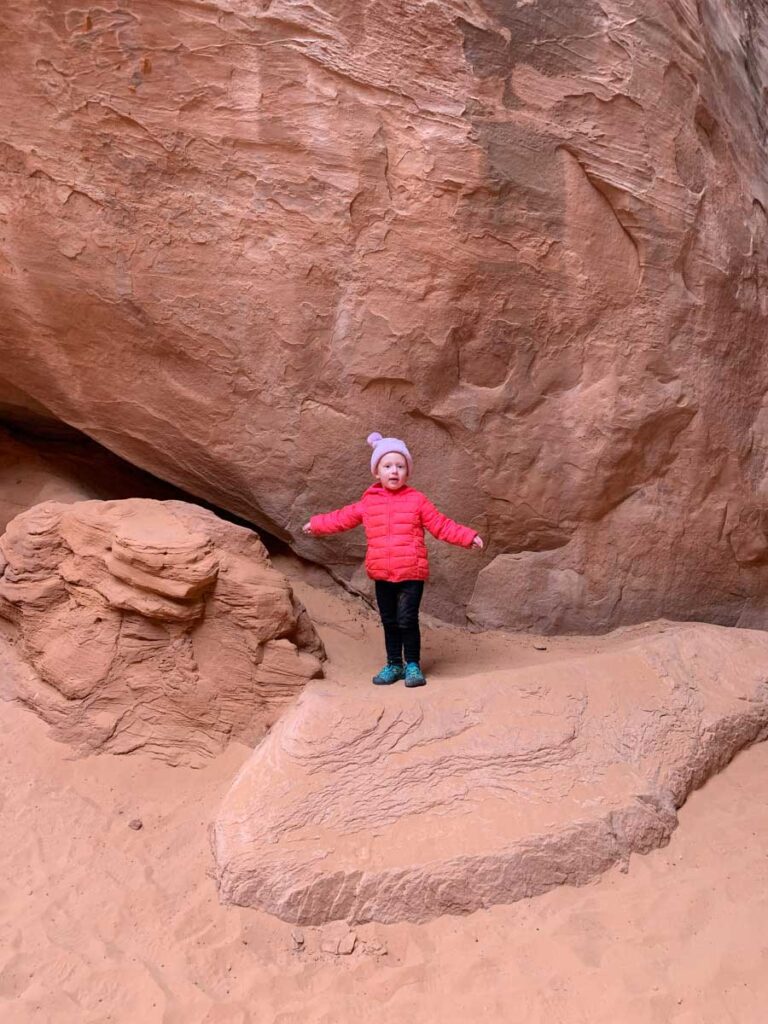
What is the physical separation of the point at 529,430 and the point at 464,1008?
7.62 ft

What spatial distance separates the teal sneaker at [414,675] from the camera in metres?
3.47

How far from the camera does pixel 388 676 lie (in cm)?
355

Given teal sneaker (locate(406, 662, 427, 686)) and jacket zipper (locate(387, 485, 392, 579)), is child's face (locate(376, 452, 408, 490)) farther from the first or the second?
teal sneaker (locate(406, 662, 427, 686))

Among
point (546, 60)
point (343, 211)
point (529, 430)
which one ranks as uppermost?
point (546, 60)

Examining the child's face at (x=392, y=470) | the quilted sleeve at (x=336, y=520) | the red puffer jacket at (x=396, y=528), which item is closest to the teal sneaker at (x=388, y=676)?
the red puffer jacket at (x=396, y=528)

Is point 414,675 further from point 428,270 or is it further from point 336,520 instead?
point 428,270

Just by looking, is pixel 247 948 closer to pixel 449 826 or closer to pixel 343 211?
pixel 449 826

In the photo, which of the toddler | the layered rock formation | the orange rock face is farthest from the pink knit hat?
the layered rock formation

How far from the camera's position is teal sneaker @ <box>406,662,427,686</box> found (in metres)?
3.47

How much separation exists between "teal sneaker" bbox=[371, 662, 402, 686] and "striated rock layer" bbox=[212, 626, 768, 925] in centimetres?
23

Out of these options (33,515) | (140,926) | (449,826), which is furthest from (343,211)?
(140,926)

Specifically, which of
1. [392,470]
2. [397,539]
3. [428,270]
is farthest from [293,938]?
[428,270]

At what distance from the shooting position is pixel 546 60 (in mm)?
3641

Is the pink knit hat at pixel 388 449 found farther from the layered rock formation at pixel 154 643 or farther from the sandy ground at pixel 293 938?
the sandy ground at pixel 293 938
